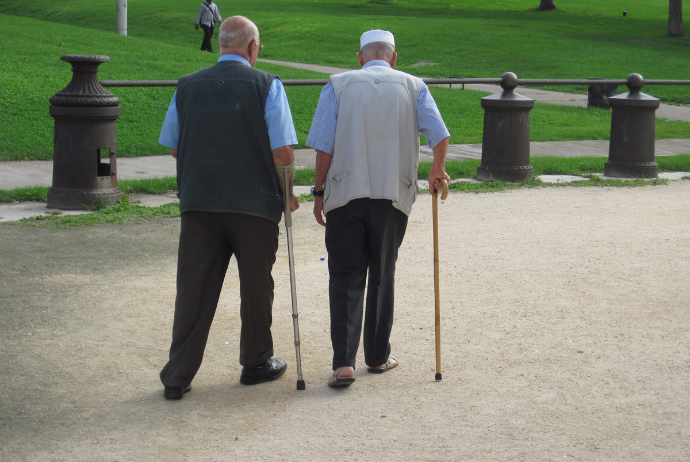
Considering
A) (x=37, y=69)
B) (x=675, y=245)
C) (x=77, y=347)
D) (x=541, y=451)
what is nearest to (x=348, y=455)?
(x=541, y=451)

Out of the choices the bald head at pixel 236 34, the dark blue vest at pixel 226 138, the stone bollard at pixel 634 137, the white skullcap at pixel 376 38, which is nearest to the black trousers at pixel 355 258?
the dark blue vest at pixel 226 138

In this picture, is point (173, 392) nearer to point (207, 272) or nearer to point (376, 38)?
point (207, 272)

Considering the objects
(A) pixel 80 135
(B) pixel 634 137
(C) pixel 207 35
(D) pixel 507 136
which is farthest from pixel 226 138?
(C) pixel 207 35

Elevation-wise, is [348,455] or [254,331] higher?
[254,331]

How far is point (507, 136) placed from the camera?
10148 mm

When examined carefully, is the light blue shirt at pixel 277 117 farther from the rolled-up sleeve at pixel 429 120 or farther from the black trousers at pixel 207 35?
the black trousers at pixel 207 35

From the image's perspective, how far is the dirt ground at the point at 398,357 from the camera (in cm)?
362

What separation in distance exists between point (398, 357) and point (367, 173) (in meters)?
1.13

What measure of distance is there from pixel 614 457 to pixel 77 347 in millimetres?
2866

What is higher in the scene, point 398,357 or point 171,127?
point 171,127

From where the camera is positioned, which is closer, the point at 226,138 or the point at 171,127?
the point at 226,138

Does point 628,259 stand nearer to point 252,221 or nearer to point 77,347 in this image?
point 252,221

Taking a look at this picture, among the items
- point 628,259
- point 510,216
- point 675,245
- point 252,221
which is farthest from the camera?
point 510,216

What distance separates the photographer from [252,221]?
13.1 feet
